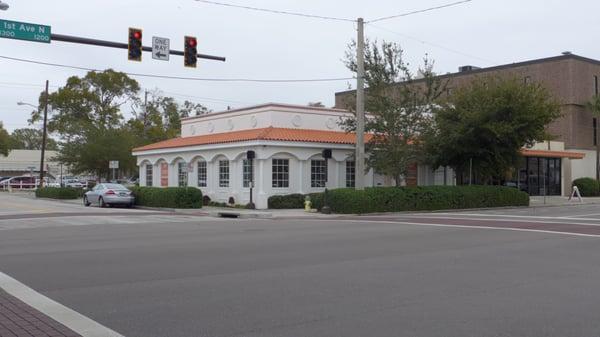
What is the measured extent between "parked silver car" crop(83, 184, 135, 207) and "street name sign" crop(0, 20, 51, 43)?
54.8 feet

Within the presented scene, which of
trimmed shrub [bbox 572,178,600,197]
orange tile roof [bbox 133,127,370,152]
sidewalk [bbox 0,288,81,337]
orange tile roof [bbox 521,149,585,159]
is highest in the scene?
orange tile roof [bbox 133,127,370,152]

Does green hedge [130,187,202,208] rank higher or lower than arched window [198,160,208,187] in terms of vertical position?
lower

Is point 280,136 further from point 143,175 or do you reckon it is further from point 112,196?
point 143,175

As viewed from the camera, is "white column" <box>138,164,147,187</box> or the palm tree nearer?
"white column" <box>138,164,147,187</box>

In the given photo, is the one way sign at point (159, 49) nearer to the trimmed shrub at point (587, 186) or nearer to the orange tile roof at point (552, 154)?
the orange tile roof at point (552, 154)

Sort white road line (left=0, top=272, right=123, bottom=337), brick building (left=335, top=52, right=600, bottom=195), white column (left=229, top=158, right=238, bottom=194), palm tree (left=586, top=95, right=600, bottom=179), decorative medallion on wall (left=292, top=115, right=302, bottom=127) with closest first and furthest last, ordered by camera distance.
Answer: white road line (left=0, top=272, right=123, bottom=337), white column (left=229, top=158, right=238, bottom=194), decorative medallion on wall (left=292, top=115, right=302, bottom=127), brick building (left=335, top=52, right=600, bottom=195), palm tree (left=586, top=95, right=600, bottom=179)

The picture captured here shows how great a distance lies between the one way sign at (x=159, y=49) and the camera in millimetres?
20125

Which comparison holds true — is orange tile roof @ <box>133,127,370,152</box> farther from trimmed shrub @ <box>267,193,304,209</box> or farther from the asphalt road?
the asphalt road

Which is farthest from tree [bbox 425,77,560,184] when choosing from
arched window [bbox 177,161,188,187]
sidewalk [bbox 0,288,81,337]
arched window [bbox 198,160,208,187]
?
sidewalk [bbox 0,288,81,337]

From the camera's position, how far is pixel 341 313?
7.41 m

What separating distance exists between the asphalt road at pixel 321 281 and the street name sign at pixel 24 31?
581cm

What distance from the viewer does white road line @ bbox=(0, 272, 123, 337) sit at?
21.5 ft

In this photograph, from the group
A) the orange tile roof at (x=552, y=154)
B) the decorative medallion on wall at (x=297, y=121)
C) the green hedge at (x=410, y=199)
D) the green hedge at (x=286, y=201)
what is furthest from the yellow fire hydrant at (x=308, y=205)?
the orange tile roof at (x=552, y=154)

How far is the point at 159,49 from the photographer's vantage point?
20.2 meters
